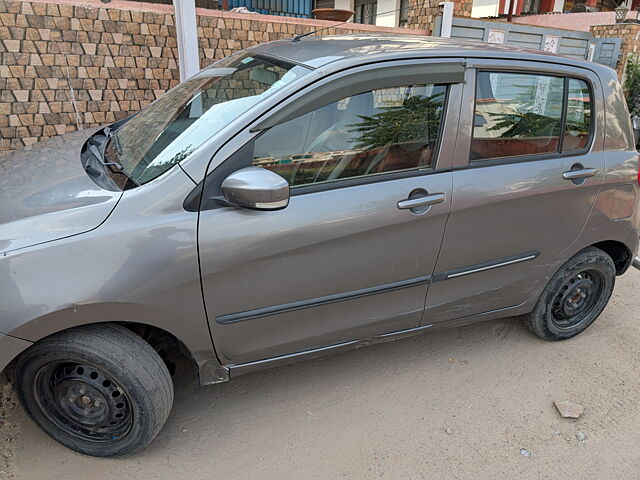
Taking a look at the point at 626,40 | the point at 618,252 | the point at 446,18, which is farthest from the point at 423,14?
the point at 618,252

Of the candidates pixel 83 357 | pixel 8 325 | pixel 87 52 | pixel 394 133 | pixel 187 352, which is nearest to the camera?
pixel 8 325

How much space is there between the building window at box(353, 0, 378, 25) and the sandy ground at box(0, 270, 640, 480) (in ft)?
41.2

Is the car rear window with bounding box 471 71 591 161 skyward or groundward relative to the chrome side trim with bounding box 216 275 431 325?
skyward

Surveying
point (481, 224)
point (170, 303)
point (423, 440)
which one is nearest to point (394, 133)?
point (481, 224)

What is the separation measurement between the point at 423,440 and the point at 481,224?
1125 mm

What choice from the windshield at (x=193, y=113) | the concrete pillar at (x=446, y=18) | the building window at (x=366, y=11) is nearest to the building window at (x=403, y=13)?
the building window at (x=366, y=11)

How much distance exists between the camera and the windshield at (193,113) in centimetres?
215

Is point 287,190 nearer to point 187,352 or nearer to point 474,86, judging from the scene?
point 187,352

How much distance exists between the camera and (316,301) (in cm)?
229

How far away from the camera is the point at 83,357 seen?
197 centimetres

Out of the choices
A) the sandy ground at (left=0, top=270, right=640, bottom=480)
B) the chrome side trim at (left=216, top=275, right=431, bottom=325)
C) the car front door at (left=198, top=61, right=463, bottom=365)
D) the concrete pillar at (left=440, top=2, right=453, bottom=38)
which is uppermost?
the concrete pillar at (left=440, top=2, right=453, bottom=38)

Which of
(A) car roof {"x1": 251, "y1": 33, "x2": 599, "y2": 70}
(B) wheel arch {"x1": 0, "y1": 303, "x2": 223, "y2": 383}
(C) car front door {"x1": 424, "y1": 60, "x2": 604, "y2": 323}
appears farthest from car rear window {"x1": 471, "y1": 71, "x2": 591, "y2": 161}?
(B) wheel arch {"x1": 0, "y1": 303, "x2": 223, "y2": 383}

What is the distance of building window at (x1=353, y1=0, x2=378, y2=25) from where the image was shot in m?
13.7

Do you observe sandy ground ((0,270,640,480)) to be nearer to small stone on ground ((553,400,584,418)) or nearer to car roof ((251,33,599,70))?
small stone on ground ((553,400,584,418))
